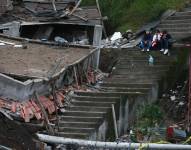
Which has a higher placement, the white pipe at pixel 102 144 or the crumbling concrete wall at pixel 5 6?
the crumbling concrete wall at pixel 5 6

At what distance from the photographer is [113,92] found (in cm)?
2016

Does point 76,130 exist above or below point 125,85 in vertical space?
below

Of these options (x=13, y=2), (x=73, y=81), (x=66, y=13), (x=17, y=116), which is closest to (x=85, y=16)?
(x=66, y=13)

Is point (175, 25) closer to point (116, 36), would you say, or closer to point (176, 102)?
point (116, 36)

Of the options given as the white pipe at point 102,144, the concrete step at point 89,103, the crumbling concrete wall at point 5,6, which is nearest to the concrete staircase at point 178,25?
the concrete step at point 89,103

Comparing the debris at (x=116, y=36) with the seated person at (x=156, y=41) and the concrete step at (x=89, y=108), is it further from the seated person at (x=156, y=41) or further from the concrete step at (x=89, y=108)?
the concrete step at (x=89, y=108)

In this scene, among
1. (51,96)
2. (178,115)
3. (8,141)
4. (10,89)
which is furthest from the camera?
(178,115)

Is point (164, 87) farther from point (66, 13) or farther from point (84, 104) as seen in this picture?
point (66, 13)

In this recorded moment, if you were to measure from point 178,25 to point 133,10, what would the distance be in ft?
12.9

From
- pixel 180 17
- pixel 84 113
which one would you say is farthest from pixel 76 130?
pixel 180 17

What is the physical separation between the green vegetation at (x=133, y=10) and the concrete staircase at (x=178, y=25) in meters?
1.48

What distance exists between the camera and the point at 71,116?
18844mm

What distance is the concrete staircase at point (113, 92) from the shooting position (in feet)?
60.3

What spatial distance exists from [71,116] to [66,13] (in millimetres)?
8767
